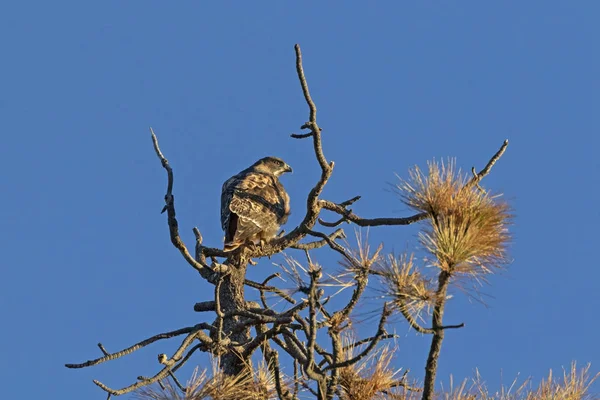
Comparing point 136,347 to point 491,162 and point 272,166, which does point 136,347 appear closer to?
point 491,162

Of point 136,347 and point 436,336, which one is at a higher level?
point 136,347

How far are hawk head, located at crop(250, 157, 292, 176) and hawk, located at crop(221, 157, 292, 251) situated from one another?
36cm

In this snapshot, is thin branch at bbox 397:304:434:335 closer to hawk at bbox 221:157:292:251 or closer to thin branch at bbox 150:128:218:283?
thin branch at bbox 150:128:218:283

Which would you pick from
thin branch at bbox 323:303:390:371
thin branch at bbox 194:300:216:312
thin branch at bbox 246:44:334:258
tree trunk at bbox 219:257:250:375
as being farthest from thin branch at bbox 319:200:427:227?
thin branch at bbox 323:303:390:371

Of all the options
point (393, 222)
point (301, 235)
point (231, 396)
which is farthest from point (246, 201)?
point (231, 396)

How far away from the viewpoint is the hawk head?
8.98 metres

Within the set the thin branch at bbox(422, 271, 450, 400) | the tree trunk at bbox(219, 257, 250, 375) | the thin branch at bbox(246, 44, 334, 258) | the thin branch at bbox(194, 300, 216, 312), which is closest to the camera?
the thin branch at bbox(422, 271, 450, 400)

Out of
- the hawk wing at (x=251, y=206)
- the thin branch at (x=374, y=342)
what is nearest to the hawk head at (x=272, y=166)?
the hawk wing at (x=251, y=206)

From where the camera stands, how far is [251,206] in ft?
25.0

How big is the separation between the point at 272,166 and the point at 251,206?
154 centimetres

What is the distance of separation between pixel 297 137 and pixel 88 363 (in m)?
1.67

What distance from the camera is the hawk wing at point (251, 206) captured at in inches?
284

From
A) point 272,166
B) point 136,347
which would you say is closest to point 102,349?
point 136,347

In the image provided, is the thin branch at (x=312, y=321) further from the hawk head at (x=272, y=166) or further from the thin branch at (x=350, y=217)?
the hawk head at (x=272, y=166)
